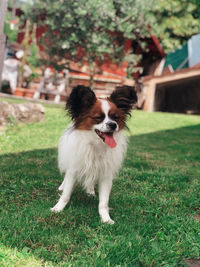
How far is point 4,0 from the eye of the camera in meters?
5.24

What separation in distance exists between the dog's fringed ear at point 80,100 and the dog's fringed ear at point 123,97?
25 cm

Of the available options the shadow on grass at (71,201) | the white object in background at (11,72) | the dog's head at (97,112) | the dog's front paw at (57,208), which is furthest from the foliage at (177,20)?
the dog's front paw at (57,208)

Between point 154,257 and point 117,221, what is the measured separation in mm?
722

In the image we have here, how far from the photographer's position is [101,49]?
1148cm

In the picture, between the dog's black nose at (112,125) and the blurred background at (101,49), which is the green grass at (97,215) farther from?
the blurred background at (101,49)

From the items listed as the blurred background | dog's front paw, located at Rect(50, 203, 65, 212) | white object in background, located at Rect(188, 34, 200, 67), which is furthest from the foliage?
dog's front paw, located at Rect(50, 203, 65, 212)

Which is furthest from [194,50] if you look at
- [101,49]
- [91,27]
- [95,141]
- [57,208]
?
[57,208]

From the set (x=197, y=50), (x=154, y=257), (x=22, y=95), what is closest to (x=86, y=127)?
(x=154, y=257)

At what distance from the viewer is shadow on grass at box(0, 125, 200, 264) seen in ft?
8.02

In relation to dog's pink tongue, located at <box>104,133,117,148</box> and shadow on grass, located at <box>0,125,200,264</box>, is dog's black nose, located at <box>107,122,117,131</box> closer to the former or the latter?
dog's pink tongue, located at <box>104,133,117,148</box>

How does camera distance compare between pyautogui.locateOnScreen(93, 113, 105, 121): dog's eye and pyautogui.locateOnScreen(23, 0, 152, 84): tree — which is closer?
pyautogui.locateOnScreen(93, 113, 105, 121): dog's eye

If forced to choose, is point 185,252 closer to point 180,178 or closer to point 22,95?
point 180,178

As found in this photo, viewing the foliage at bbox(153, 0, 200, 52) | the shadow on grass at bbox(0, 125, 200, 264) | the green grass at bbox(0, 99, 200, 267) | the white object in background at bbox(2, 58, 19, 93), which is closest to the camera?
the green grass at bbox(0, 99, 200, 267)

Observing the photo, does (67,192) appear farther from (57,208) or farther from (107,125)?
(107,125)
